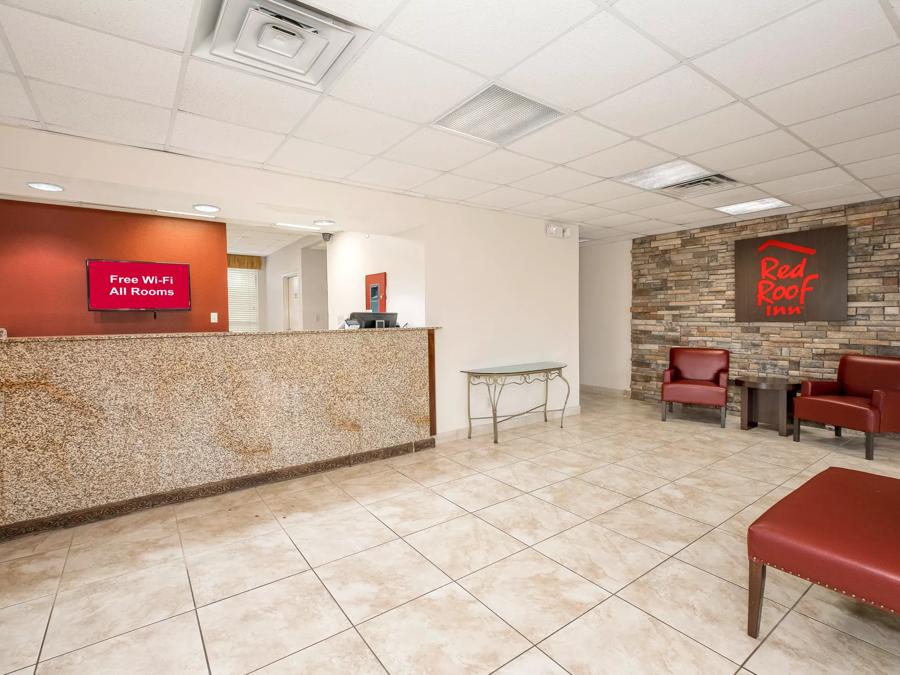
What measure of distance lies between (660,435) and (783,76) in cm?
383

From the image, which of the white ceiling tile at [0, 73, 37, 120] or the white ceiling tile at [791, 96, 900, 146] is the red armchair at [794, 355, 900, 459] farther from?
the white ceiling tile at [0, 73, 37, 120]

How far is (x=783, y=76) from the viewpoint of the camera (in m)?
2.48

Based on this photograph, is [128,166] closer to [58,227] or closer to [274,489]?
[58,227]

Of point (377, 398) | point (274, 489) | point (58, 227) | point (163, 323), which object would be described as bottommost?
point (274, 489)

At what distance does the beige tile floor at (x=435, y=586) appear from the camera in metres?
1.81

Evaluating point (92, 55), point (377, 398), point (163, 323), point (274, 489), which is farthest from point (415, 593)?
point (163, 323)

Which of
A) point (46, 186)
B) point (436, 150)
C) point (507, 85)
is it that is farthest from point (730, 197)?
point (46, 186)

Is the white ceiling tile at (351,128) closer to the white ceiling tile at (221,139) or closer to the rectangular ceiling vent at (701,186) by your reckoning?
the white ceiling tile at (221,139)

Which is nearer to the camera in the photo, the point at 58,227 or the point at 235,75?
the point at 235,75

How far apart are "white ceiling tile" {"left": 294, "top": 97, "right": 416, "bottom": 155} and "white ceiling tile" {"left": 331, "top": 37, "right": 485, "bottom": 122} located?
0.12 m

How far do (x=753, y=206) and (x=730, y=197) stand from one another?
2.43 ft

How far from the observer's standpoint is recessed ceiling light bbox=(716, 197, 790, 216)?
204 inches

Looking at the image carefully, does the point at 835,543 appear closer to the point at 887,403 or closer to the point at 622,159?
the point at 622,159

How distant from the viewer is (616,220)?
6.13 metres
